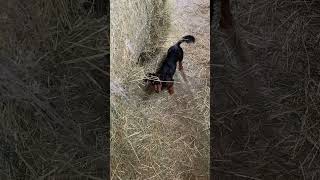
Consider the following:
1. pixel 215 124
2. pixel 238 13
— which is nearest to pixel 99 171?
pixel 215 124

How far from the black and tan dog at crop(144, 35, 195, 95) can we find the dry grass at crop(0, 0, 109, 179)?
0.55 feet

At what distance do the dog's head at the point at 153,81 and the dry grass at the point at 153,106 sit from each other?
2 centimetres

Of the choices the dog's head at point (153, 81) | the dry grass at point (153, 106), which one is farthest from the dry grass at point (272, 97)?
the dog's head at point (153, 81)

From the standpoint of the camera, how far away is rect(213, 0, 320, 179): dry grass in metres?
1.77

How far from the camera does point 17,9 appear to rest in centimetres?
181

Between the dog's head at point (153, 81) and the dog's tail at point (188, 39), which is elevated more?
the dog's tail at point (188, 39)

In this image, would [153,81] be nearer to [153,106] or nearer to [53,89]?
[153,106]

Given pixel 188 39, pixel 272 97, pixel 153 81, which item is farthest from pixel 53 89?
pixel 272 97

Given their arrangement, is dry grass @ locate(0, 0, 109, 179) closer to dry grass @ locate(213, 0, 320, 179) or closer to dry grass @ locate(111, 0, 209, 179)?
dry grass @ locate(111, 0, 209, 179)

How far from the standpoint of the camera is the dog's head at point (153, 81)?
1814 millimetres

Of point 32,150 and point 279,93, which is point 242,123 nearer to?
point 279,93

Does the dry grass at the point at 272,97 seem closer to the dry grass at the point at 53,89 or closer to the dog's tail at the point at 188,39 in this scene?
the dog's tail at the point at 188,39

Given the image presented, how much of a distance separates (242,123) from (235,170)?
153 millimetres

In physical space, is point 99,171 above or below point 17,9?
below
